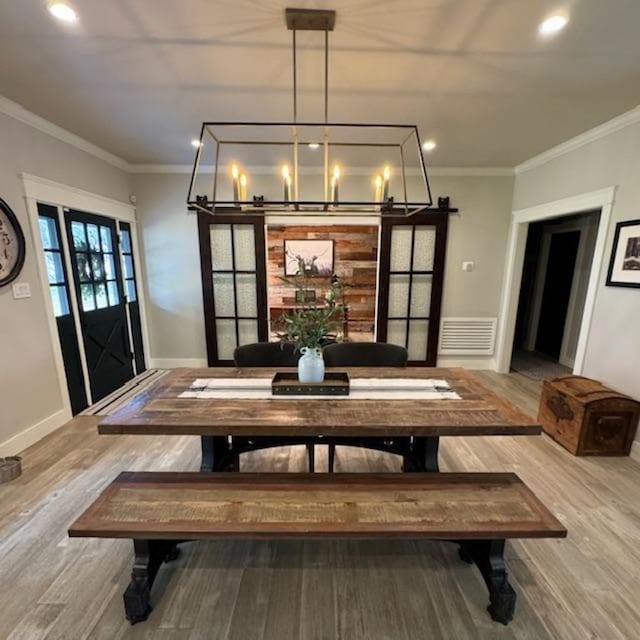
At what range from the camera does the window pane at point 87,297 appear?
3092mm

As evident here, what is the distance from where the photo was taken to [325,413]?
1529mm

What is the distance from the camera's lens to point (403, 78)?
1.95 m

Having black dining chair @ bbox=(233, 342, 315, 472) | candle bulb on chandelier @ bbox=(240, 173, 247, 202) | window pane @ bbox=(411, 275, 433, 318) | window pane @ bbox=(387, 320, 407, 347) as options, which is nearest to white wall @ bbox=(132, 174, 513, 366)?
window pane @ bbox=(411, 275, 433, 318)

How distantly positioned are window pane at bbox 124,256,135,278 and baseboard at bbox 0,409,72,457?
1.67m

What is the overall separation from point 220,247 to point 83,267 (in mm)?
1416

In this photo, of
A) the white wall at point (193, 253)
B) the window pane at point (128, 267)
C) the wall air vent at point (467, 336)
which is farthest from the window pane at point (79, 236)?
the wall air vent at point (467, 336)

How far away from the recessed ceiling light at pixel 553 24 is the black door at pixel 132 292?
4041mm

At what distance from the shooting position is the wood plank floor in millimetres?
1293

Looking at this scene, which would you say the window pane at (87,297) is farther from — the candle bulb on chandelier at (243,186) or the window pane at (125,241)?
the candle bulb on chandelier at (243,186)

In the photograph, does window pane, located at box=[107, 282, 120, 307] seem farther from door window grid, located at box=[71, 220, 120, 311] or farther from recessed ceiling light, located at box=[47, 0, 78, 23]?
recessed ceiling light, located at box=[47, 0, 78, 23]

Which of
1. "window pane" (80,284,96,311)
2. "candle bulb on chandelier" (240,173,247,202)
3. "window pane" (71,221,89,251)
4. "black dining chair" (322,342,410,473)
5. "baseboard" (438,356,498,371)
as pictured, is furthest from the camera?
"baseboard" (438,356,498,371)

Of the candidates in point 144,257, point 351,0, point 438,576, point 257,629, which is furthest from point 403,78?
point 144,257

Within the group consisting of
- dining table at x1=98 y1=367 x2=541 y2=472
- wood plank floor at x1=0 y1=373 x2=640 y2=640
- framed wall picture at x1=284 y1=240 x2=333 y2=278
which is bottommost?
wood plank floor at x1=0 y1=373 x2=640 y2=640

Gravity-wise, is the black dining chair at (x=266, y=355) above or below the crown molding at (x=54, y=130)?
below
